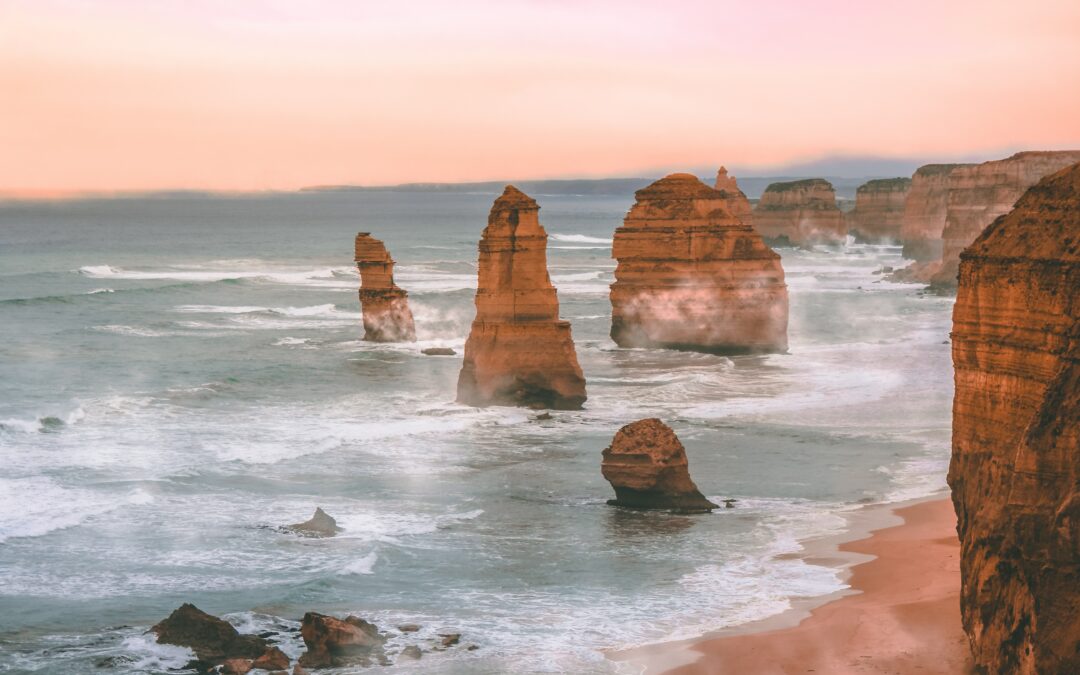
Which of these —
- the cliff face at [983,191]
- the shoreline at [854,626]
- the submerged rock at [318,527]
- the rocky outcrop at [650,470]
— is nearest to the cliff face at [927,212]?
the cliff face at [983,191]

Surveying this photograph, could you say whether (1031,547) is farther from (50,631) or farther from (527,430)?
(527,430)

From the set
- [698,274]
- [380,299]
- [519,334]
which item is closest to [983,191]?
[698,274]

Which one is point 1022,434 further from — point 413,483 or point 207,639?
point 413,483

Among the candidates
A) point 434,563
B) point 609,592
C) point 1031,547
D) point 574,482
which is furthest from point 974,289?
point 574,482

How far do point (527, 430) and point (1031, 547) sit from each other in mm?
24151

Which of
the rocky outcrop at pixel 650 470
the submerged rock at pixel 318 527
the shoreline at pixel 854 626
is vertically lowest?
the shoreline at pixel 854 626

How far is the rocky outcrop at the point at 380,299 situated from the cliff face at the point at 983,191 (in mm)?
37725

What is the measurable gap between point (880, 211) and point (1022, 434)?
13972 cm

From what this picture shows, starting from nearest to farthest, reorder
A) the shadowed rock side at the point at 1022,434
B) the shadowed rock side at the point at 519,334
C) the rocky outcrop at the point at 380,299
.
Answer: the shadowed rock side at the point at 1022,434
the shadowed rock side at the point at 519,334
the rocky outcrop at the point at 380,299

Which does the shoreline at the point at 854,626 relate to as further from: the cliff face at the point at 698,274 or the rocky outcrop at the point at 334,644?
the cliff face at the point at 698,274

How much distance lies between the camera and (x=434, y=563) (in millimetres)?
24391

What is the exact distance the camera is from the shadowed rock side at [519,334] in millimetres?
39469

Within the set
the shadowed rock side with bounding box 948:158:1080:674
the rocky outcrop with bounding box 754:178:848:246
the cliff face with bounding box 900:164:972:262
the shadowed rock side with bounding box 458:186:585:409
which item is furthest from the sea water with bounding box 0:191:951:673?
the rocky outcrop with bounding box 754:178:848:246

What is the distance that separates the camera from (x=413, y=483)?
3078 cm
